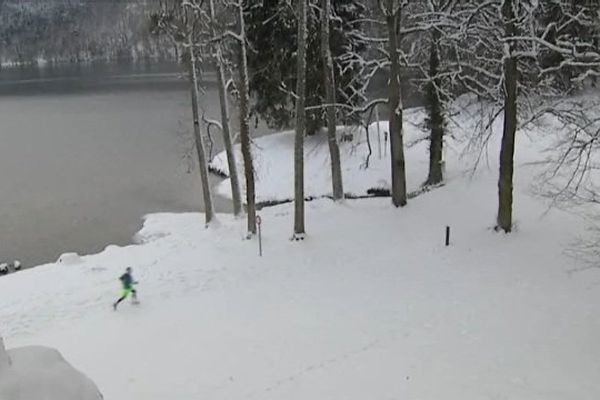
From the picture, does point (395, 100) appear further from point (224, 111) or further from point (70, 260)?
point (70, 260)

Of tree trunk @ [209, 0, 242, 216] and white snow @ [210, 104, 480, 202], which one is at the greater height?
tree trunk @ [209, 0, 242, 216]

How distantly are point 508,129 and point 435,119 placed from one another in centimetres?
543

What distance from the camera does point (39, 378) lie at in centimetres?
471

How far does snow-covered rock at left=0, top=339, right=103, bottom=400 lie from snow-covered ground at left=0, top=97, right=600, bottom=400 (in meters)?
4.52

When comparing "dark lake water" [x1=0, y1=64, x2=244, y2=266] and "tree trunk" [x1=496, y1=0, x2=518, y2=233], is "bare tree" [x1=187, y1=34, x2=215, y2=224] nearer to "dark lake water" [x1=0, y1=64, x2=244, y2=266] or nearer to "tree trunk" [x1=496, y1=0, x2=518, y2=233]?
"dark lake water" [x1=0, y1=64, x2=244, y2=266]

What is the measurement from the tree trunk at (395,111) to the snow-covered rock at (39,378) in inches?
524

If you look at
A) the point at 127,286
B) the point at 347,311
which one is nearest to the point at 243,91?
the point at 127,286

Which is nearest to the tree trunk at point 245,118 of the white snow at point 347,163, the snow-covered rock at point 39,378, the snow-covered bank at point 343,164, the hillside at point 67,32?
the white snow at point 347,163

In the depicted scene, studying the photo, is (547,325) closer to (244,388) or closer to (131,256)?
(244,388)

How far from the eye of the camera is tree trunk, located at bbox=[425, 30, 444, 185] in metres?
19.1

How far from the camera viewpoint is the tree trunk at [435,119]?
62.7ft

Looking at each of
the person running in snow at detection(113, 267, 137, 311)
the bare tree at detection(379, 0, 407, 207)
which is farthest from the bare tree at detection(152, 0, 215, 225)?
the person running in snow at detection(113, 267, 137, 311)

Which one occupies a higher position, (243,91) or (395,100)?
(243,91)

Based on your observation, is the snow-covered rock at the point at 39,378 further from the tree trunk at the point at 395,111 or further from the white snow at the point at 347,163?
the white snow at the point at 347,163
